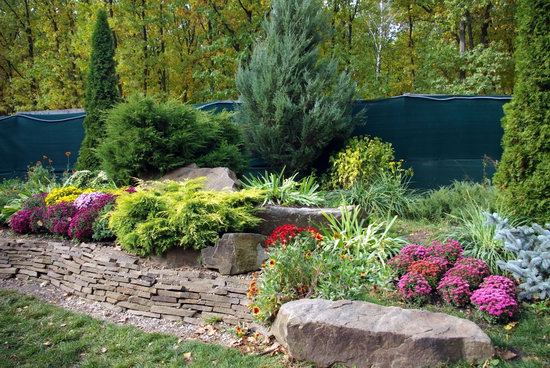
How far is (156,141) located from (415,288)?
371cm

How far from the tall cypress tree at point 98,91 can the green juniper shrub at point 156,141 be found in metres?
1.96

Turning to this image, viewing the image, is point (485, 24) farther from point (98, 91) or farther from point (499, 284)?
point (499, 284)

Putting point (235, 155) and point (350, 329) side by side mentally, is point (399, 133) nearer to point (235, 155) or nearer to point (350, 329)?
point (235, 155)

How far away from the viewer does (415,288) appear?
3674 millimetres

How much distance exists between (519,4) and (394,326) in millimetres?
3552

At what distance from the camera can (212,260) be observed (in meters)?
4.48

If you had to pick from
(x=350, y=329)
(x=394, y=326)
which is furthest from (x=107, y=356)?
(x=394, y=326)

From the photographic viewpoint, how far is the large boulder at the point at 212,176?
17.9 feet

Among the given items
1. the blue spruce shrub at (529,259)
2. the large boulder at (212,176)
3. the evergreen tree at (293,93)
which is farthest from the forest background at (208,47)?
the blue spruce shrub at (529,259)

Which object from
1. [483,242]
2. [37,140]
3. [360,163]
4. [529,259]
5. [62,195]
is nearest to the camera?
[529,259]

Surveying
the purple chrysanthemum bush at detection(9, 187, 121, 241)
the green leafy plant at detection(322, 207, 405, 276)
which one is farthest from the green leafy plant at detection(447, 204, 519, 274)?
the purple chrysanthemum bush at detection(9, 187, 121, 241)

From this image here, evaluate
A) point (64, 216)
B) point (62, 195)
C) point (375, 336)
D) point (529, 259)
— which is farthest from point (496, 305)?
point (62, 195)

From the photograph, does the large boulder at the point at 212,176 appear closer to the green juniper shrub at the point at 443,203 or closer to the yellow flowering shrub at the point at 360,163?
the yellow flowering shrub at the point at 360,163

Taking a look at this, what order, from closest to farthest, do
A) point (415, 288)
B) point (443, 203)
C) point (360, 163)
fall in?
1. point (415, 288)
2. point (443, 203)
3. point (360, 163)
